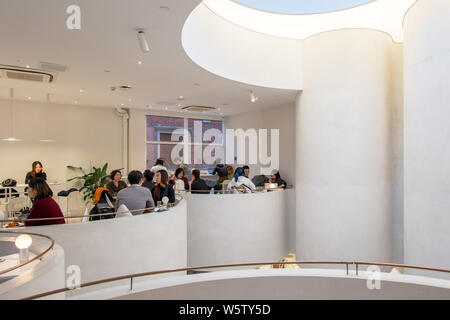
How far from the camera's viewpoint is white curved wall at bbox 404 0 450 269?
16.6 feet

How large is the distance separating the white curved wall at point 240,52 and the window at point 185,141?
5972 millimetres

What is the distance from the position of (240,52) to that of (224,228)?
4545 millimetres

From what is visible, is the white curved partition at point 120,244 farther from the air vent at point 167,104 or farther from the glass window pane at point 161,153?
the glass window pane at point 161,153

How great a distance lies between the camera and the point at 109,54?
5340 millimetres

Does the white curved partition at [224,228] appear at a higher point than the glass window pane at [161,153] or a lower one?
lower

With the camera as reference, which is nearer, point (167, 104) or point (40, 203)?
point (40, 203)

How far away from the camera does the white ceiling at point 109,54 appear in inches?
149

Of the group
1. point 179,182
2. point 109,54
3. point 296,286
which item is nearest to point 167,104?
point 179,182

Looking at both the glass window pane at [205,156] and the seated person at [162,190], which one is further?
the glass window pane at [205,156]

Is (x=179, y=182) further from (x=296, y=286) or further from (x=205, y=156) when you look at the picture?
(x=205, y=156)

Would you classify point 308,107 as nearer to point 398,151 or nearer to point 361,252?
point 398,151

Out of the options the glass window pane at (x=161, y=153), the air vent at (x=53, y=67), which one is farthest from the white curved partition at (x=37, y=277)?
the glass window pane at (x=161, y=153)

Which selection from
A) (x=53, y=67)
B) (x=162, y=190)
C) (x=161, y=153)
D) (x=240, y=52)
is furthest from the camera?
(x=161, y=153)
